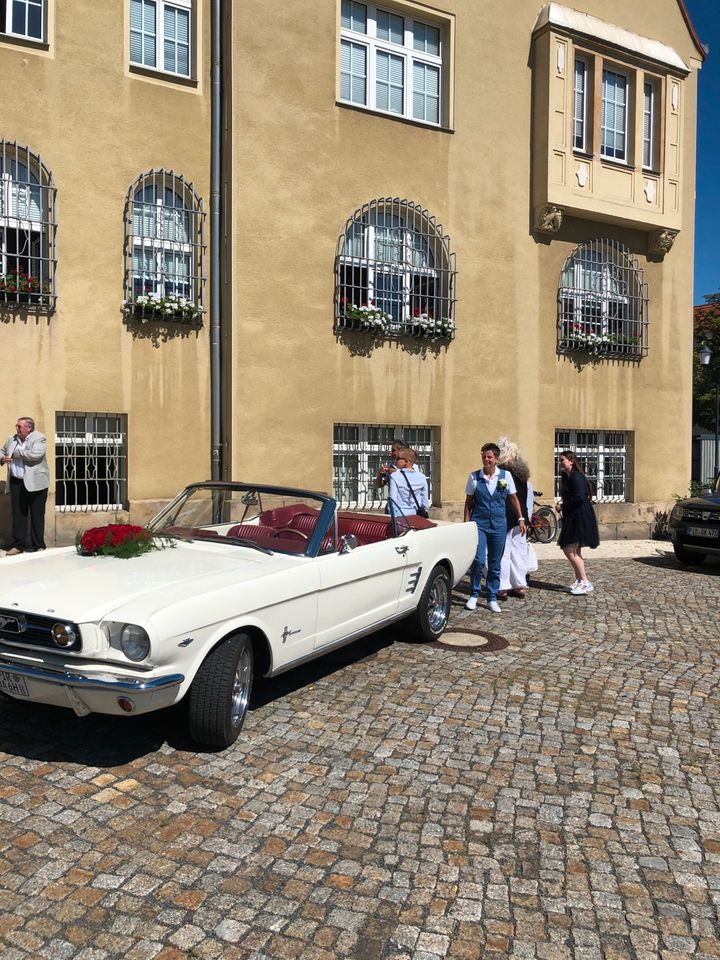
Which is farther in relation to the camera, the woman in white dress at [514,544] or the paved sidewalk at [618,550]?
the paved sidewalk at [618,550]

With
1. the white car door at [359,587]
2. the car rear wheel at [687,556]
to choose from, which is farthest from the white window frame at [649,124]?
the white car door at [359,587]

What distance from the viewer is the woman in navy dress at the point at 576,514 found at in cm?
944

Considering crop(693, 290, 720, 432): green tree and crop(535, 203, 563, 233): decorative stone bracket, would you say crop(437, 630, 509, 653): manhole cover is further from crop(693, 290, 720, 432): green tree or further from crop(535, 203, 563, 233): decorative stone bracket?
crop(693, 290, 720, 432): green tree

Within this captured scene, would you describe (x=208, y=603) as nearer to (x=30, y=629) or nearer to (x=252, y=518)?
(x=30, y=629)

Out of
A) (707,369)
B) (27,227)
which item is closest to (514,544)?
(27,227)

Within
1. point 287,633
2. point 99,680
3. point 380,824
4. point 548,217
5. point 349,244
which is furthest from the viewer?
point 548,217

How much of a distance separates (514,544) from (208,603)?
5.75m

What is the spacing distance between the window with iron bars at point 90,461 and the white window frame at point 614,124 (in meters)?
10.7

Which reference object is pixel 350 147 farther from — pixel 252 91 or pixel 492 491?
pixel 492 491

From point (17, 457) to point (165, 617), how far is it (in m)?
7.05

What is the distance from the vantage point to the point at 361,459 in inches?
533

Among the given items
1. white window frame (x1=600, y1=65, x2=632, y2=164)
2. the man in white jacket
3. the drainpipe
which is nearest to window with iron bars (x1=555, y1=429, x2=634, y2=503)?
white window frame (x1=600, y1=65, x2=632, y2=164)

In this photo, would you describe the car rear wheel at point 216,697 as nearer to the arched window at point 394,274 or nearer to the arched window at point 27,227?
the arched window at point 27,227

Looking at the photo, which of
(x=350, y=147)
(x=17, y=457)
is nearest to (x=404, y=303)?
(x=350, y=147)
